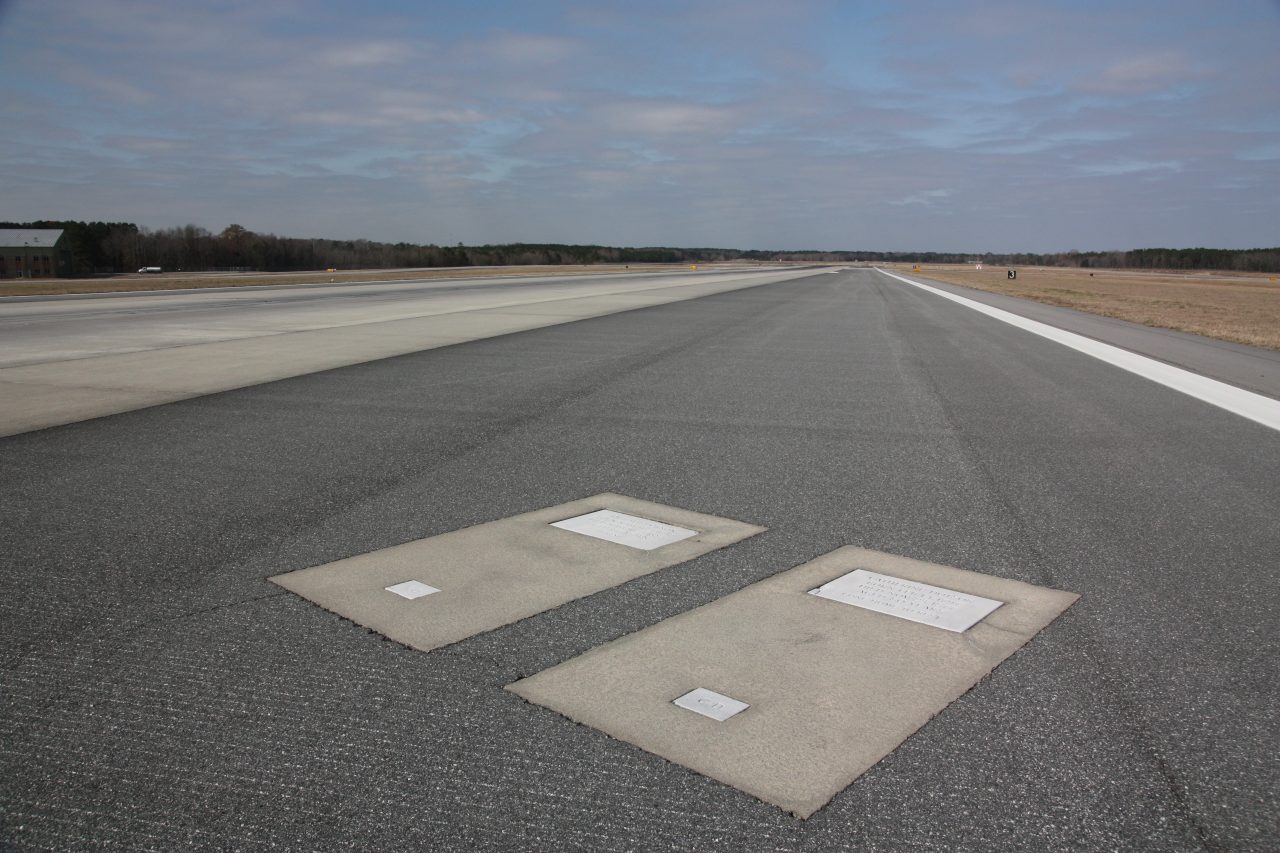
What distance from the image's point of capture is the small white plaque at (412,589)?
3994mm

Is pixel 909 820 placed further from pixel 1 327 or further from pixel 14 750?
pixel 1 327

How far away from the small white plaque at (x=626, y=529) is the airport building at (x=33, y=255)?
9827 centimetres

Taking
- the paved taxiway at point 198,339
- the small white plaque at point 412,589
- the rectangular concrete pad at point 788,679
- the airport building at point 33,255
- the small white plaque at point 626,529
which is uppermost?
the airport building at point 33,255

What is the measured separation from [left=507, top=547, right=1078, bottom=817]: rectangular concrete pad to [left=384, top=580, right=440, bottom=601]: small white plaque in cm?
98

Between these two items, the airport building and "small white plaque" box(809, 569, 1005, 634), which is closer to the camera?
"small white plaque" box(809, 569, 1005, 634)

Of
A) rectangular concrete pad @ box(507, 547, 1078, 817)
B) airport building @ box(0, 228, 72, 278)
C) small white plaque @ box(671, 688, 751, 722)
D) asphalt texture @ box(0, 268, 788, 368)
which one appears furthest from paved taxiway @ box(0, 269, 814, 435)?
airport building @ box(0, 228, 72, 278)

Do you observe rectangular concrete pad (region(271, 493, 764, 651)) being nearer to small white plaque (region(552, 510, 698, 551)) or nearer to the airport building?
small white plaque (region(552, 510, 698, 551))

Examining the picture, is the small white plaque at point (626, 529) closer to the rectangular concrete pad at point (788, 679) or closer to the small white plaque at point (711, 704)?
the rectangular concrete pad at point (788, 679)

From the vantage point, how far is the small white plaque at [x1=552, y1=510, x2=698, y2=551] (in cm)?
478

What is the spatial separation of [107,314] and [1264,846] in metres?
25.6

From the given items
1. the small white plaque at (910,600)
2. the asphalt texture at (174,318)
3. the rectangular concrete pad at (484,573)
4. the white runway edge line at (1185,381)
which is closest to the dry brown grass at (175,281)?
the asphalt texture at (174,318)

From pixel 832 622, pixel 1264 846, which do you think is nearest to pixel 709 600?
pixel 832 622

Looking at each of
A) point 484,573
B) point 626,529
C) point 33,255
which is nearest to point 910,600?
point 626,529

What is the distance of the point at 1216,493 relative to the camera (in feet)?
19.5
